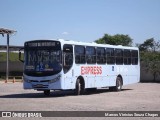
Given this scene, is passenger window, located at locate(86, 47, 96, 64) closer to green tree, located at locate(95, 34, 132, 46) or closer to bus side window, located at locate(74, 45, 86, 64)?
bus side window, located at locate(74, 45, 86, 64)

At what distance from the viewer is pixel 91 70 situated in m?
24.3

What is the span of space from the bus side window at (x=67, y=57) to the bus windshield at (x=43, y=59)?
299mm

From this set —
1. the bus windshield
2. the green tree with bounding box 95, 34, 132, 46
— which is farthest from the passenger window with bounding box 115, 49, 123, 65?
the green tree with bounding box 95, 34, 132, 46

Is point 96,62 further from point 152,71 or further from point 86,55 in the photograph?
point 152,71

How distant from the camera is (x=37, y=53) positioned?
22141 millimetres

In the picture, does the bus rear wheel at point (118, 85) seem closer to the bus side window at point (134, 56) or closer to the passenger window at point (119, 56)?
the passenger window at point (119, 56)

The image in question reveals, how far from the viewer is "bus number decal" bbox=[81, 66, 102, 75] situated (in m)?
23.5

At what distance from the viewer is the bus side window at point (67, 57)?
2175 centimetres

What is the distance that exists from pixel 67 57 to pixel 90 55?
2.63 metres

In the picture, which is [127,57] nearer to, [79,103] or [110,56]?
[110,56]

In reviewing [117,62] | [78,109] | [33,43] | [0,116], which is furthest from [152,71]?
[0,116]

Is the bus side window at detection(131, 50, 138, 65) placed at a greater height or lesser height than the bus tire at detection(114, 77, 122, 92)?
greater

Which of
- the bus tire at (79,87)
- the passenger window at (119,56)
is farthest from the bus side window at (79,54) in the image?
the passenger window at (119,56)

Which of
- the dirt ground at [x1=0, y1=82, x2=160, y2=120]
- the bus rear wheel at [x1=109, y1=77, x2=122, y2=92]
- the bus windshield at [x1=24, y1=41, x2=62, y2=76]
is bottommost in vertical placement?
the dirt ground at [x1=0, y1=82, x2=160, y2=120]
